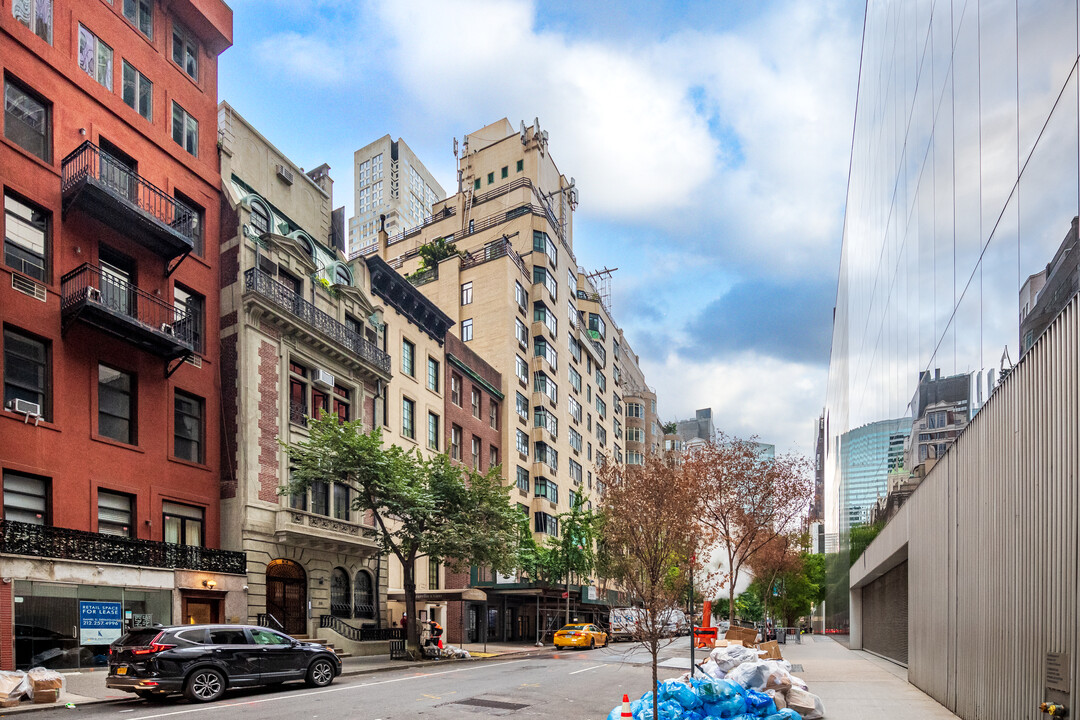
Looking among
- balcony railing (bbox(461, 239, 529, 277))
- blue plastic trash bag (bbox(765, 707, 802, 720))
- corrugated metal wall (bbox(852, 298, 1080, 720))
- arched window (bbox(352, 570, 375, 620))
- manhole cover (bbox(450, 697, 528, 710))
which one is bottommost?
arched window (bbox(352, 570, 375, 620))

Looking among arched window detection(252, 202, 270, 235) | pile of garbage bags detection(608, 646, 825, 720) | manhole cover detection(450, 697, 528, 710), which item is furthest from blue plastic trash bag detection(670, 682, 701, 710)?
arched window detection(252, 202, 270, 235)

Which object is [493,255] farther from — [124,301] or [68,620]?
[68,620]

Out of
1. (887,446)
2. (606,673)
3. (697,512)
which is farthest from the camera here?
(697,512)

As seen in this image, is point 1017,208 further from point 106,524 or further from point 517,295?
point 517,295

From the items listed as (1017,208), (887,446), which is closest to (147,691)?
(1017,208)

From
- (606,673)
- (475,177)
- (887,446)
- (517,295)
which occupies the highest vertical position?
(475,177)

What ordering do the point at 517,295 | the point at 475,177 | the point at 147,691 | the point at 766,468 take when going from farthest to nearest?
the point at 475,177 → the point at 517,295 → the point at 766,468 → the point at 147,691

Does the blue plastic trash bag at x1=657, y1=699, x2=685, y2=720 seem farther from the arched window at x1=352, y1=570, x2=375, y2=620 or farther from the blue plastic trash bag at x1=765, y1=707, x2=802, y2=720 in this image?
the arched window at x1=352, y1=570, x2=375, y2=620

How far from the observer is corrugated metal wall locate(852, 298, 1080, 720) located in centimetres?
812

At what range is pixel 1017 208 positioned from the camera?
32.7ft

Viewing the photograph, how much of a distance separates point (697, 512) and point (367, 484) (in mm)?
14207

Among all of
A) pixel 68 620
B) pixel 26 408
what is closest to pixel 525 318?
pixel 26 408

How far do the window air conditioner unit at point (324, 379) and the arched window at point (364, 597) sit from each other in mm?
8323

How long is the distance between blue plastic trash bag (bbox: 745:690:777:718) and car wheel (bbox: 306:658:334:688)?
11073 millimetres
